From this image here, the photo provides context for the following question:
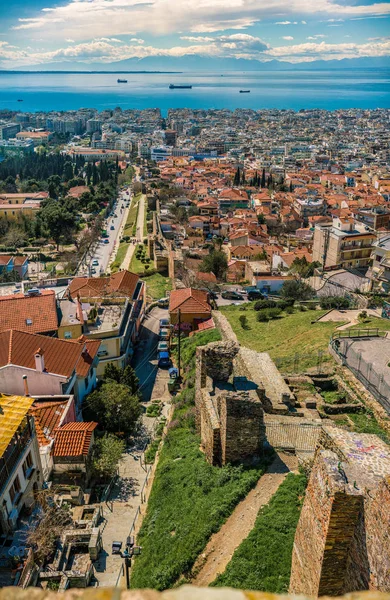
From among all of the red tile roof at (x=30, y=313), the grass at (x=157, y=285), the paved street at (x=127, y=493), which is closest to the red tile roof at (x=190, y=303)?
the paved street at (x=127, y=493)

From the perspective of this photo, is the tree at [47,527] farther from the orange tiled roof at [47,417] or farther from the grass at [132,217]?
the grass at [132,217]

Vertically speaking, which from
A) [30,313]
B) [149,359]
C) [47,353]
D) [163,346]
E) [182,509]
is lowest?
[149,359]

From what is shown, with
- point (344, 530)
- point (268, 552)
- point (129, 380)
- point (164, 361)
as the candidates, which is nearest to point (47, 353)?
Result: point (129, 380)

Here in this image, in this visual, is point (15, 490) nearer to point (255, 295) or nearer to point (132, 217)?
point (255, 295)

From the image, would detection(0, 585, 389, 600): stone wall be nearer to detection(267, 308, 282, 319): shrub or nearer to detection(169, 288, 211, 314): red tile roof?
detection(169, 288, 211, 314): red tile roof

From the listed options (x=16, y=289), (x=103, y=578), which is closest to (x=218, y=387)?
(x=103, y=578)

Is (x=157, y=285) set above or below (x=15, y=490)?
below
